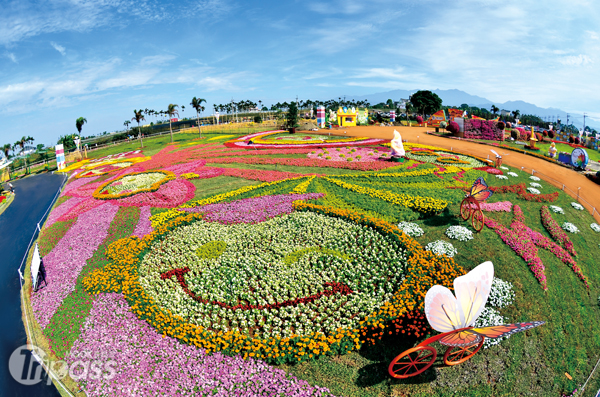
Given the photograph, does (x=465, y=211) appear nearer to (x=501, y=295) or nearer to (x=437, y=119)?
(x=501, y=295)

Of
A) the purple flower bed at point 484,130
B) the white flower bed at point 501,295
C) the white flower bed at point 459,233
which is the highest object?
the purple flower bed at point 484,130

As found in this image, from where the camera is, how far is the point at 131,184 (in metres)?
24.2

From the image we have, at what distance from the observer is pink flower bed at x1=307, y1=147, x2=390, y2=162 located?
29.2 metres

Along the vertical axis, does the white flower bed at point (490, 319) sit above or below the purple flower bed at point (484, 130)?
below

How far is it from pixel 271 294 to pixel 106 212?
1404 cm

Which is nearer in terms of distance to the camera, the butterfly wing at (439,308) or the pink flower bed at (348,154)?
the butterfly wing at (439,308)

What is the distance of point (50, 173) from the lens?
35500 millimetres

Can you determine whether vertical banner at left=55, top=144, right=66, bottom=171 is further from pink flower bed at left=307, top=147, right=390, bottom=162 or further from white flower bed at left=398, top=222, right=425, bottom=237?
white flower bed at left=398, top=222, right=425, bottom=237

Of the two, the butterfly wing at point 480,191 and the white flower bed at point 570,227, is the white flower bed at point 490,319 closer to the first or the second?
the butterfly wing at point 480,191

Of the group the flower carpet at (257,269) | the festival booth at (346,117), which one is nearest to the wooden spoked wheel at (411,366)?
the flower carpet at (257,269)

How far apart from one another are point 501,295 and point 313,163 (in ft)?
63.0

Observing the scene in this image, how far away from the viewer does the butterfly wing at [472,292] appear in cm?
724

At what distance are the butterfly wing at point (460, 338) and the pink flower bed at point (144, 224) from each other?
47.6 ft

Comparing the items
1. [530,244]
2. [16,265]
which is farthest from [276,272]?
[16,265]
